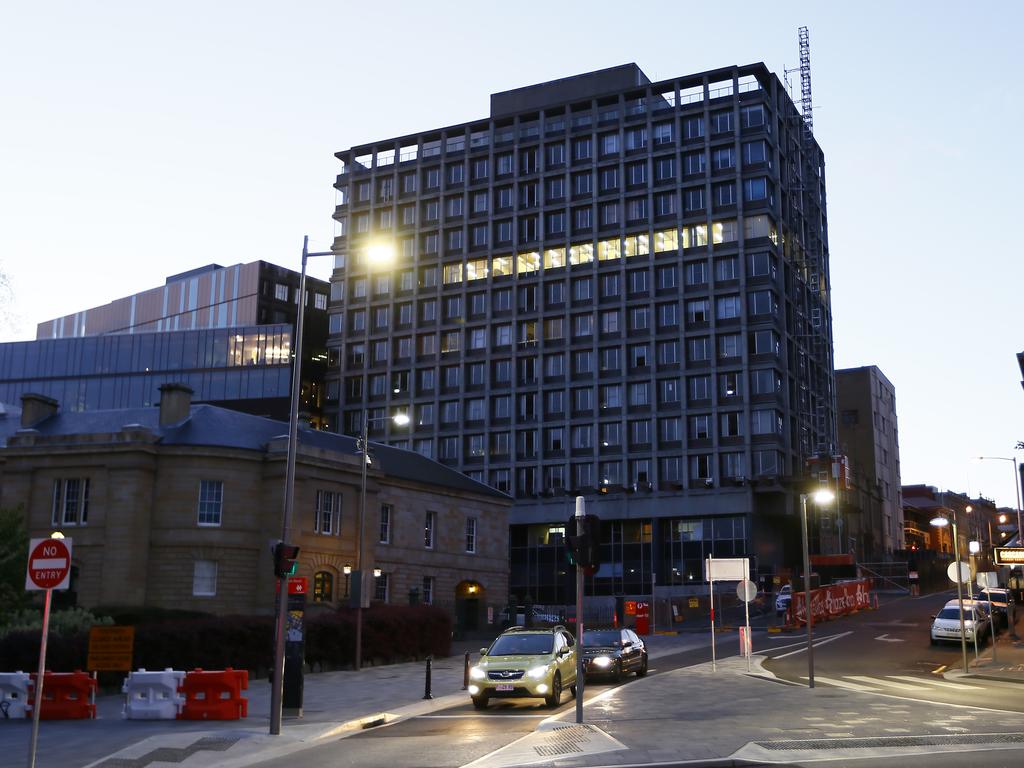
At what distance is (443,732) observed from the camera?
19891 millimetres

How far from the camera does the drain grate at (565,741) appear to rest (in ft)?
52.4

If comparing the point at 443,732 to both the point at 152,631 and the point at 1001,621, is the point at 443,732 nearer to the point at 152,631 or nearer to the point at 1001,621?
the point at 152,631

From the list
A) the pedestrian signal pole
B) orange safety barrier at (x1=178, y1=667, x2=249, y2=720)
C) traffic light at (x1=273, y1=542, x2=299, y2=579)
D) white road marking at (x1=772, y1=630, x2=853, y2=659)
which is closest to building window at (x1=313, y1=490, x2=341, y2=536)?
white road marking at (x1=772, y1=630, x2=853, y2=659)

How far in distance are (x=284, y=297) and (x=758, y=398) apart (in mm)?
57051

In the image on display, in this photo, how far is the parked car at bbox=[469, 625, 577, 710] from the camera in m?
23.4

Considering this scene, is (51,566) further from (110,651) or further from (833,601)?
(833,601)

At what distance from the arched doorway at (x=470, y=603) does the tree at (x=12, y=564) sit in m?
28.8

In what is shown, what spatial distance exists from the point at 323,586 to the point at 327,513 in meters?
3.56

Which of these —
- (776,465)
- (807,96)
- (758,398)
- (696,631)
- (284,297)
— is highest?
(807,96)

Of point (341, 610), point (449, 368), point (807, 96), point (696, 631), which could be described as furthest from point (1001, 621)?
point (807, 96)

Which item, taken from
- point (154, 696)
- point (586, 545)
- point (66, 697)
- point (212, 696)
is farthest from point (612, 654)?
point (66, 697)

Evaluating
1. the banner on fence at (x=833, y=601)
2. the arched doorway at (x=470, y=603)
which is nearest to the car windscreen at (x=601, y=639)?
the banner on fence at (x=833, y=601)

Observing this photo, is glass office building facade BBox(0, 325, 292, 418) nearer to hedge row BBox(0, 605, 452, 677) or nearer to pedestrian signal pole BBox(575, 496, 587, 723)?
hedge row BBox(0, 605, 452, 677)

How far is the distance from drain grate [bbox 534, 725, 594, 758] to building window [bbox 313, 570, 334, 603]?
33283 millimetres
